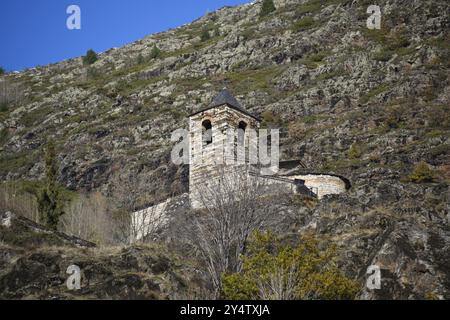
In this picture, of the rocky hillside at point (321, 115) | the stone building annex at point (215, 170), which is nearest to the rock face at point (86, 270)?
the rocky hillside at point (321, 115)

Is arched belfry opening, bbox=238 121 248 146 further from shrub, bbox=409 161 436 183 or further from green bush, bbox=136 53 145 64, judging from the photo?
green bush, bbox=136 53 145 64

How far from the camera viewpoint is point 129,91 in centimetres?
9981

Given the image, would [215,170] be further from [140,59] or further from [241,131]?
[140,59]

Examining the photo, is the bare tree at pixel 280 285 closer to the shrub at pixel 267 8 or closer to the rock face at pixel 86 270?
the rock face at pixel 86 270

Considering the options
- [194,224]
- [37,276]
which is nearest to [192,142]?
[194,224]

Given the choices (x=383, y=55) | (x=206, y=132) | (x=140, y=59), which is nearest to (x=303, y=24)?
(x=383, y=55)

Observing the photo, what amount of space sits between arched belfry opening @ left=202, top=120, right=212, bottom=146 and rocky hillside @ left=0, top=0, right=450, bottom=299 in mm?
6418

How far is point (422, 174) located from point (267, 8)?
8385 centimetres

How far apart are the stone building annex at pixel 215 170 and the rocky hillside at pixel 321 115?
284 centimetres

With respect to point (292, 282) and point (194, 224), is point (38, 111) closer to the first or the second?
point (194, 224)

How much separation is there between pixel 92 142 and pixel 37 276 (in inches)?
2397

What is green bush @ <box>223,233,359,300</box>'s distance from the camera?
17.8 metres

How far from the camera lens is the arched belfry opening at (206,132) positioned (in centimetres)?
3849
